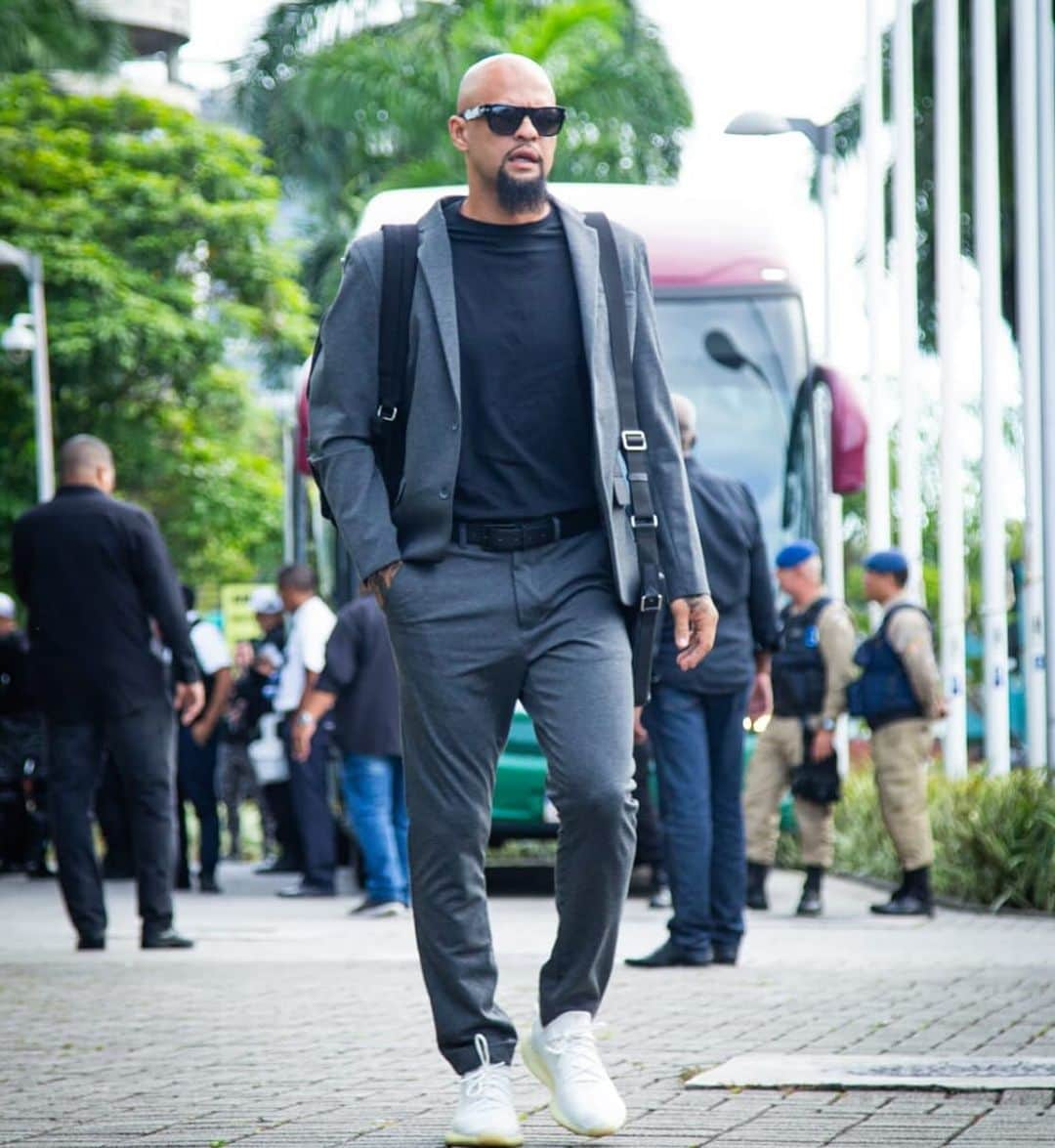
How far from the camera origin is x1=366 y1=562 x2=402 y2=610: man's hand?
5.07 m

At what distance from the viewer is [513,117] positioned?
519 cm

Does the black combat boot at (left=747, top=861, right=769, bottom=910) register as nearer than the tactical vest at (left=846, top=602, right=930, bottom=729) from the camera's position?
No

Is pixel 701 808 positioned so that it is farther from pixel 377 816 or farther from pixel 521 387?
pixel 521 387

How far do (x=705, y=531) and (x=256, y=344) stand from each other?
3502 cm

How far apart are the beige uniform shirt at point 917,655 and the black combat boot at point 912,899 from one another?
0.80m

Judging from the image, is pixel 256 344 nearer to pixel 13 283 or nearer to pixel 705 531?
pixel 13 283

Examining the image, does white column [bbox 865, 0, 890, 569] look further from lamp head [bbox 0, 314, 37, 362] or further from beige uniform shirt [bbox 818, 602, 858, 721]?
lamp head [bbox 0, 314, 37, 362]

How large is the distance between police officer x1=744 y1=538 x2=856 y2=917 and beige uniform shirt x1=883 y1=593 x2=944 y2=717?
35 centimetres

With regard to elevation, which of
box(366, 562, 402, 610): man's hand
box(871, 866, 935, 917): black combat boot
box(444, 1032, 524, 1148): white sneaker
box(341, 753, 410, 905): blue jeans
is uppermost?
box(366, 562, 402, 610): man's hand

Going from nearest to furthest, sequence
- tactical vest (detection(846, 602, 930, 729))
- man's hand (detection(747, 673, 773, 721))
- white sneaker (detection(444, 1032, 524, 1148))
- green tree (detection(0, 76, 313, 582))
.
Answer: white sneaker (detection(444, 1032, 524, 1148)) → man's hand (detection(747, 673, 773, 721)) → tactical vest (detection(846, 602, 930, 729)) → green tree (detection(0, 76, 313, 582))

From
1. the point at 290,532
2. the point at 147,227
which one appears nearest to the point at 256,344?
the point at 147,227

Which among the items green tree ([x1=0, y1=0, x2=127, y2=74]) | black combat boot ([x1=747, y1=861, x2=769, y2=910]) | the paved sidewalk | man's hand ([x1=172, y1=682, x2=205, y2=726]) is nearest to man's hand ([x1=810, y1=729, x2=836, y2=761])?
black combat boot ([x1=747, y1=861, x2=769, y2=910])

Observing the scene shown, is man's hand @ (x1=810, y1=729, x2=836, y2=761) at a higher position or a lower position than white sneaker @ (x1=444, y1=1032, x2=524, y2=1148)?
lower

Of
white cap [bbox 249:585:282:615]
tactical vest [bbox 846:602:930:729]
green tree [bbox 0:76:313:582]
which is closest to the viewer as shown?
tactical vest [bbox 846:602:930:729]
